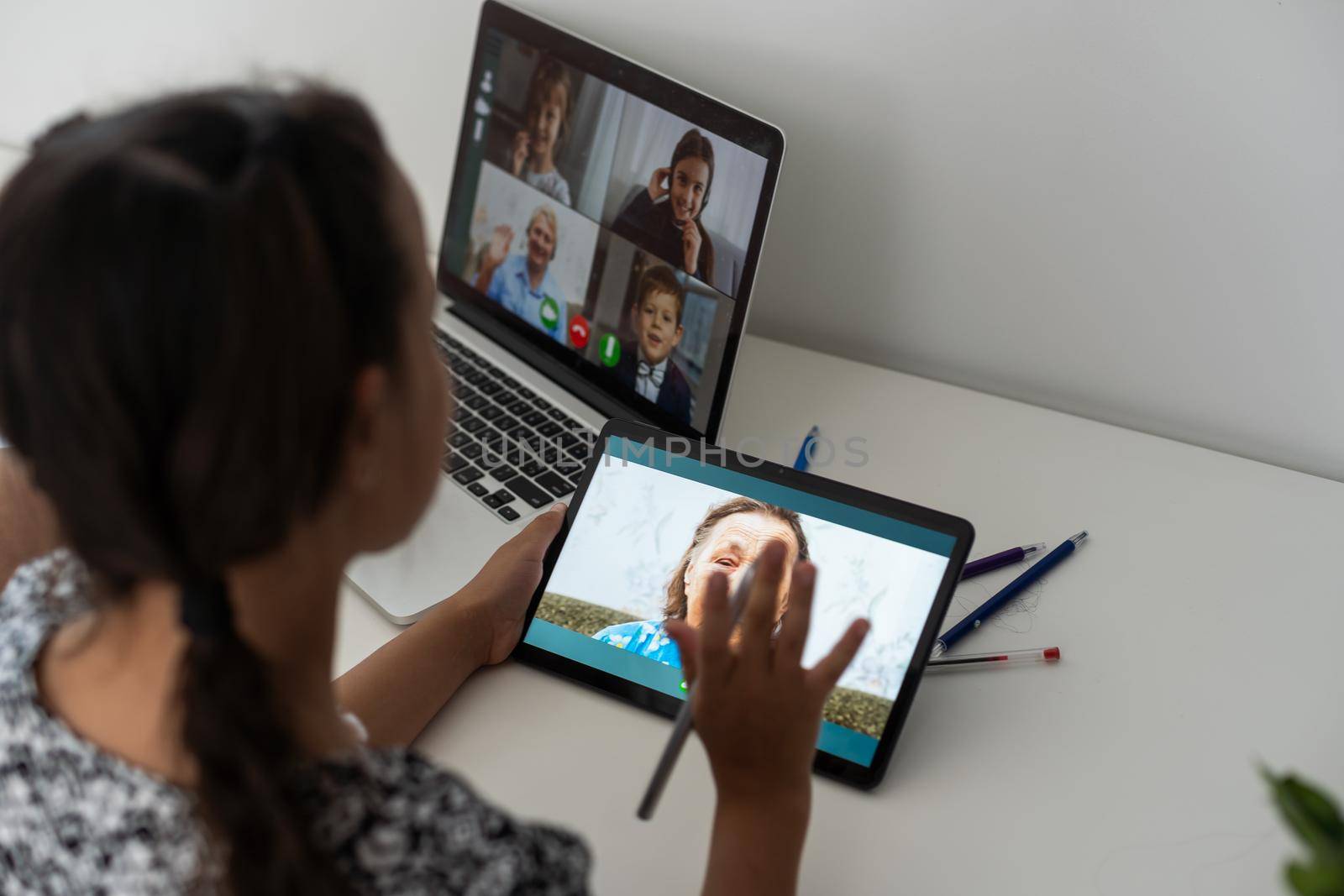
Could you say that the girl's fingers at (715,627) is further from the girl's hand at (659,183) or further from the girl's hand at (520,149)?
the girl's hand at (520,149)

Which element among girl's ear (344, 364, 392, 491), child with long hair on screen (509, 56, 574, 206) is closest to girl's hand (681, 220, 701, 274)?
child with long hair on screen (509, 56, 574, 206)

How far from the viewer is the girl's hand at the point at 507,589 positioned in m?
0.68

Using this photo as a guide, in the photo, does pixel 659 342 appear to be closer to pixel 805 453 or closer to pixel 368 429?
pixel 805 453

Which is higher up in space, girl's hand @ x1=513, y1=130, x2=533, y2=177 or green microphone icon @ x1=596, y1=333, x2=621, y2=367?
girl's hand @ x1=513, y1=130, x2=533, y2=177

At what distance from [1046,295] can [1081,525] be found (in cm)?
19

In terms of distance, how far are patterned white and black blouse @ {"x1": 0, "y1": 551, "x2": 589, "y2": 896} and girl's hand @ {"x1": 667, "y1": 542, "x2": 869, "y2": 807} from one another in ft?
0.35

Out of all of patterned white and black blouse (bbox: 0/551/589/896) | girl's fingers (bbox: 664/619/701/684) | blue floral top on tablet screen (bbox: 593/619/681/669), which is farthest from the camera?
blue floral top on tablet screen (bbox: 593/619/681/669)

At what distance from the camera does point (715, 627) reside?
510 millimetres

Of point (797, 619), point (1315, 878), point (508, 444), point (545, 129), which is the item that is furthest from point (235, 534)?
point (545, 129)

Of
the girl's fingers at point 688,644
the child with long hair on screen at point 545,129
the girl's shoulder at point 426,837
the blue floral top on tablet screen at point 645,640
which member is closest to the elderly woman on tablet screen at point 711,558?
the blue floral top on tablet screen at point 645,640

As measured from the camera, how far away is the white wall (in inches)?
29.7

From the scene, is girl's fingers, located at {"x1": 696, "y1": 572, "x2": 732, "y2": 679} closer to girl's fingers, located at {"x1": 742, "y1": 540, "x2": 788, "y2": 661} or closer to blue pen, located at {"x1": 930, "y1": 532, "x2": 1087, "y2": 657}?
girl's fingers, located at {"x1": 742, "y1": 540, "x2": 788, "y2": 661}

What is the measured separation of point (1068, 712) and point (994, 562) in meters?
0.13

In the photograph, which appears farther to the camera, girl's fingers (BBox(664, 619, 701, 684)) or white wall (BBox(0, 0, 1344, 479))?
white wall (BBox(0, 0, 1344, 479))
